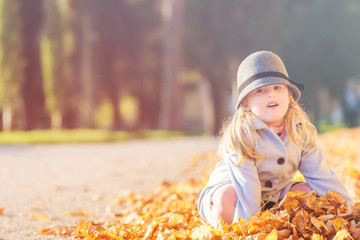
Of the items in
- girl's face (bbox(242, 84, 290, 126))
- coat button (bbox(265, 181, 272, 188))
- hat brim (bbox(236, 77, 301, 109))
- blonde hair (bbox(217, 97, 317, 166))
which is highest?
hat brim (bbox(236, 77, 301, 109))

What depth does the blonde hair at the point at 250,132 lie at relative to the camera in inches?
103

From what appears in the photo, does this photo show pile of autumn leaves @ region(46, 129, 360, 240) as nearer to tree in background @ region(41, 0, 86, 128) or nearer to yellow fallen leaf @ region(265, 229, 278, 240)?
yellow fallen leaf @ region(265, 229, 278, 240)

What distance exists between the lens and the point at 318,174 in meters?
2.84

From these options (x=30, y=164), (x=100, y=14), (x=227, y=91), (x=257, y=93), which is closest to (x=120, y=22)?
(x=100, y=14)

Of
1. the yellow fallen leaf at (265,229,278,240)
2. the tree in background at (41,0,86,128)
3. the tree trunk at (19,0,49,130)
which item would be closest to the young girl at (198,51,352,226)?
the yellow fallen leaf at (265,229,278,240)

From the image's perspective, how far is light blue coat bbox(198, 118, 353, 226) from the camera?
2.57 meters

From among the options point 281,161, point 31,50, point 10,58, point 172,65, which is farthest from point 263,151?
point 31,50

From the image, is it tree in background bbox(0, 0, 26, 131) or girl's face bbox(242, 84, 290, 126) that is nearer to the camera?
girl's face bbox(242, 84, 290, 126)

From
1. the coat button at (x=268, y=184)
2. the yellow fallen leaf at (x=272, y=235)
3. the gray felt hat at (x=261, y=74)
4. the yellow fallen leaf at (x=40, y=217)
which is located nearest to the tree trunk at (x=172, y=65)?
the yellow fallen leaf at (x=40, y=217)

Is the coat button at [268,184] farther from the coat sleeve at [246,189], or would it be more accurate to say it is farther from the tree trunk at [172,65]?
the tree trunk at [172,65]

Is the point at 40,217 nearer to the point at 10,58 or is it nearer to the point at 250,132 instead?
the point at 250,132

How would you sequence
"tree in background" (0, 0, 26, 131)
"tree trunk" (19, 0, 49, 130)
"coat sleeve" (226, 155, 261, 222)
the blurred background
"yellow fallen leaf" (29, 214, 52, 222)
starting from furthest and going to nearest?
"tree trunk" (19, 0, 49, 130) → "tree in background" (0, 0, 26, 131) → the blurred background → "yellow fallen leaf" (29, 214, 52, 222) → "coat sleeve" (226, 155, 261, 222)

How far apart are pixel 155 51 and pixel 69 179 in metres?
17.1

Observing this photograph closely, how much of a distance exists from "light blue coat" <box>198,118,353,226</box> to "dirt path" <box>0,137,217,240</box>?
4.30 feet
